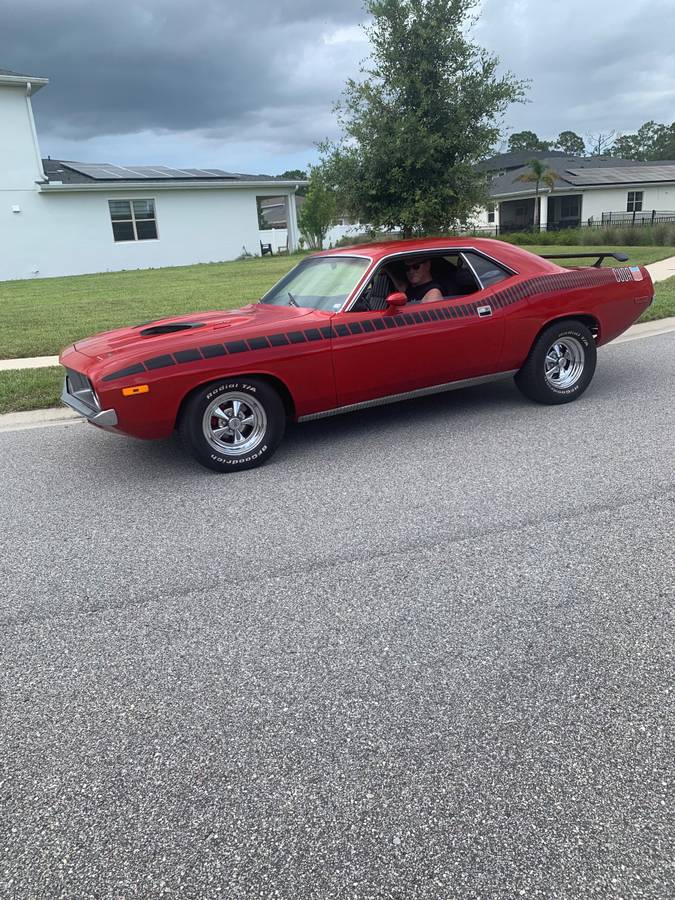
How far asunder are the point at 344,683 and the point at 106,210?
27.4 meters

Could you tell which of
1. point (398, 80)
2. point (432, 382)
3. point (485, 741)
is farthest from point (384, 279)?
point (398, 80)

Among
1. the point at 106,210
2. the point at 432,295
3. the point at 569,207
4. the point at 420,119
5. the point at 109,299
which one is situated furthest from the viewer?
the point at 569,207

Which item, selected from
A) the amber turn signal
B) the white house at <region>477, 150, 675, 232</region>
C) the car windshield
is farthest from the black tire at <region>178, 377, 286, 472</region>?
the white house at <region>477, 150, 675, 232</region>

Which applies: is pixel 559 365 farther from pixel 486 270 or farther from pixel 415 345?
pixel 415 345

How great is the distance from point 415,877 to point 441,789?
1.05ft

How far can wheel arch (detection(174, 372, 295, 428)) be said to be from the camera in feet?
15.8

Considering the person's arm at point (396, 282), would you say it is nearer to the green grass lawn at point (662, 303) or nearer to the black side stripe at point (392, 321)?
the black side stripe at point (392, 321)

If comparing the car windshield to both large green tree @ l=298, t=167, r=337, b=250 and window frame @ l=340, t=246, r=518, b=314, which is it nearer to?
window frame @ l=340, t=246, r=518, b=314

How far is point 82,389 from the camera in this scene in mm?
5156

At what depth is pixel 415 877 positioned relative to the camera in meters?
1.91

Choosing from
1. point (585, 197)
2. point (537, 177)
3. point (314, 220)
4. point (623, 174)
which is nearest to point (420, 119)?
point (314, 220)

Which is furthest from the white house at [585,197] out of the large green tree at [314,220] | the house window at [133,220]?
the house window at [133,220]

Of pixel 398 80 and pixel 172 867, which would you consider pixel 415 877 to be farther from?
pixel 398 80

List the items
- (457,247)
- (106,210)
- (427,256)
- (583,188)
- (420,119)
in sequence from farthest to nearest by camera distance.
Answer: (583,188) → (106,210) → (420,119) → (457,247) → (427,256)
